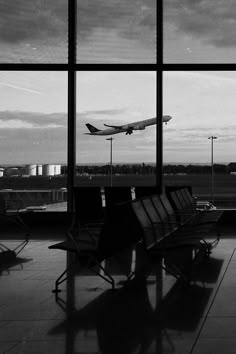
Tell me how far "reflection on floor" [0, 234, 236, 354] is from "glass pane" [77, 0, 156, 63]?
5037 mm

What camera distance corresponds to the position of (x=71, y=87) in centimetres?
902

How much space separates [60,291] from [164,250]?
0.92 meters

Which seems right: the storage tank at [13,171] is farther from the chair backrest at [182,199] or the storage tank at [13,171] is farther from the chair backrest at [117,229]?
the chair backrest at [117,229]

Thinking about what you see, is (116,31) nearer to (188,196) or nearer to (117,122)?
(117,122)

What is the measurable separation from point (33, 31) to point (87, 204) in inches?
180

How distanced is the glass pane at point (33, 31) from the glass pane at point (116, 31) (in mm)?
363

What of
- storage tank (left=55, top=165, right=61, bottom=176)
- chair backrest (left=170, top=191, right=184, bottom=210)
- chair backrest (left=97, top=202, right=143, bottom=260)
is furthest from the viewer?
storage tank (left=55, top=165, right=61, bottom=176)

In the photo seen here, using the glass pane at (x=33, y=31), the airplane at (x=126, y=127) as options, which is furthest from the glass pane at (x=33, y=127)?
the airplane at (x=126, y=127)

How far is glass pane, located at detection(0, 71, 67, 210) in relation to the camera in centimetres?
917

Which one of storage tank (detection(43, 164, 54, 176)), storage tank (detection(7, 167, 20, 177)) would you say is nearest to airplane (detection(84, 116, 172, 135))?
storage tank (detection(43, 164, 54, 176))

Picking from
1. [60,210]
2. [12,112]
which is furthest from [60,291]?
[12,112]

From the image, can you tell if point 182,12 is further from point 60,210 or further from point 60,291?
point 60,291

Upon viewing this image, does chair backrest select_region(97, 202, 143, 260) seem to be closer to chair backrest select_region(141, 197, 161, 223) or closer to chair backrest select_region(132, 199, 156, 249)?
chair backrest select_region(132, 199, 156, 249)

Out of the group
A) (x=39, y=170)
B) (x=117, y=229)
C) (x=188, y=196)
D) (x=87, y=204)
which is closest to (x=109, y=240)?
(x=117, y=229)
